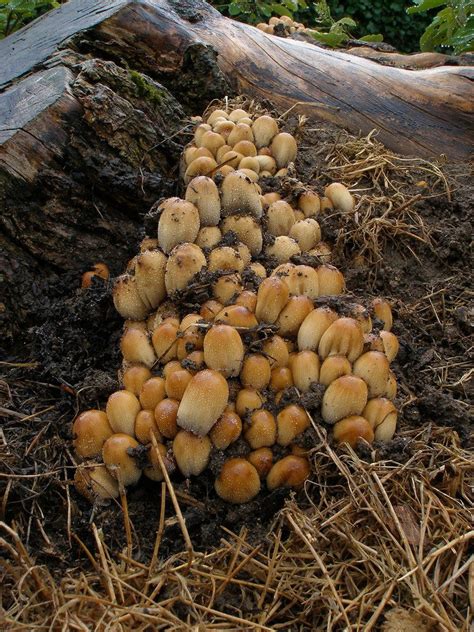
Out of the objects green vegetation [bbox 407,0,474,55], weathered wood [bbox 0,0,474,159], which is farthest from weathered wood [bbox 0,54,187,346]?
green vegetation [bbox 407,0,474,55]

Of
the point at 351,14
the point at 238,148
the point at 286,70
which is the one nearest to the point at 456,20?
the point at 286,70

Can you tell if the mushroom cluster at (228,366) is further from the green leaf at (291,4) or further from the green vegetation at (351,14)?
the green leaf at (291,4)

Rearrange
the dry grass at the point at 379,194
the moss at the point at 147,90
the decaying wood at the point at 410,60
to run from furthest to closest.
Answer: the decaying wood at the point at 410,60 → the moss at the point at 147,90 → the dry grass at the point at 379,194

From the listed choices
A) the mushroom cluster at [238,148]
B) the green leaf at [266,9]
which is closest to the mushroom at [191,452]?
the mushroom cluster at [238,148]

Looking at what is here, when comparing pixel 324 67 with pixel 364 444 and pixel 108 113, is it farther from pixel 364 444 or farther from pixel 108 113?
pixel 364 444

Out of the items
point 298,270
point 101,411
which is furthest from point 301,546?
point 298,270

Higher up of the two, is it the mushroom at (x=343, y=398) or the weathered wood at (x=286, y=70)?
the weathered wood at (x=286, y=70)

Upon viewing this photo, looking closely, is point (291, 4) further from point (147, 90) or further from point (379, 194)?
point (379, 194)
